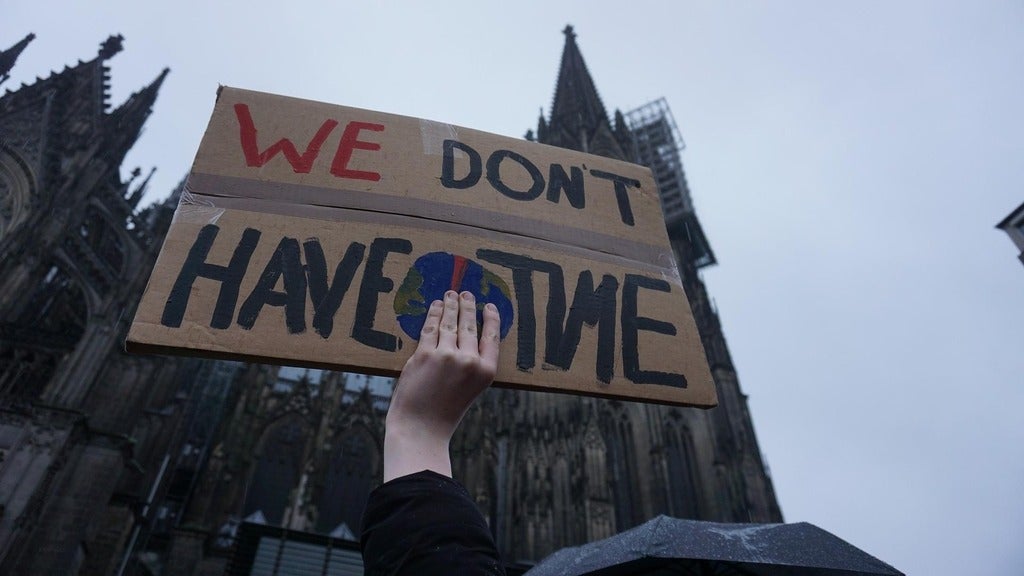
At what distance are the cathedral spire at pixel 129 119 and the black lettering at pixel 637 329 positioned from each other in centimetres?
2012

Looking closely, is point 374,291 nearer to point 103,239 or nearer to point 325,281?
point 325,281

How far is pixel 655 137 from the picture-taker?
43.2m

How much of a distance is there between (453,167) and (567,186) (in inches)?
17.2

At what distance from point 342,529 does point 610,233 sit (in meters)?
17.3

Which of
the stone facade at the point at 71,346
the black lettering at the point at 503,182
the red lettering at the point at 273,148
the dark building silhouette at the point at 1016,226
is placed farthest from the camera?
the dark building silhouette at the point at 1016,226

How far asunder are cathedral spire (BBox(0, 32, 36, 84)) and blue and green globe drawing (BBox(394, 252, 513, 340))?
68.5ft

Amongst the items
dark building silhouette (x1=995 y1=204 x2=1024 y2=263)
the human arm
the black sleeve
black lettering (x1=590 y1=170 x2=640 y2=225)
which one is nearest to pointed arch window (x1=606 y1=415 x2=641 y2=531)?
dark building silhouette (x1=995 y1=204 x2=1024 y2=263)

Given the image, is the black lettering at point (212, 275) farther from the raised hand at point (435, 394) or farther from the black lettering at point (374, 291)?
the raised hand at point (435, 394)

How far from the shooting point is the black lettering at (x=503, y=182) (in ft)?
6.41

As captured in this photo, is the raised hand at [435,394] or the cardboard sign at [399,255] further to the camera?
the cardboard sign at [399,255]

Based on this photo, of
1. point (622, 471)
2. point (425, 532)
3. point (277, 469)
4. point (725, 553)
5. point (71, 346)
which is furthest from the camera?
point (622, 471)

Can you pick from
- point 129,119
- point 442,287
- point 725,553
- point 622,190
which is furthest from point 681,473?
point 129,119

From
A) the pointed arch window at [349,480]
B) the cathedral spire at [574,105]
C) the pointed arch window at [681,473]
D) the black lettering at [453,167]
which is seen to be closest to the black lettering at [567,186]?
the black lettering at [453,167]

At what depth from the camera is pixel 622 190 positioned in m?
2.15
